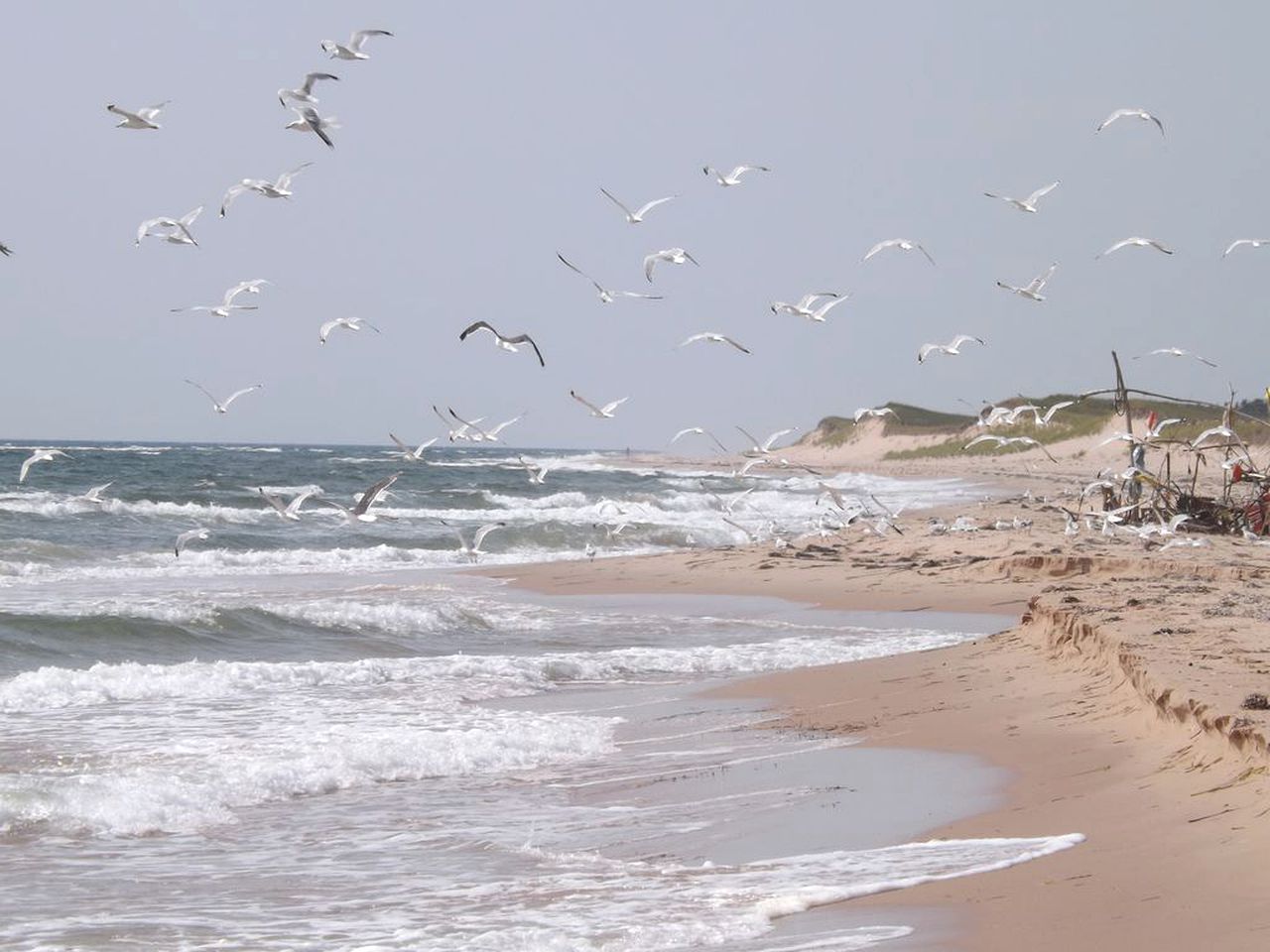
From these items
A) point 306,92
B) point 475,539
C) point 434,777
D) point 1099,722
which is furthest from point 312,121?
point 475,539

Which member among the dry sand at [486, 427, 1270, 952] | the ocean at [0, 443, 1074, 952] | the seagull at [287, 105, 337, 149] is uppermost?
the seagull at [287, 105, 337, 149]

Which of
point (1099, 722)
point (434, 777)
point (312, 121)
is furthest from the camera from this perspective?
point (312, 121)

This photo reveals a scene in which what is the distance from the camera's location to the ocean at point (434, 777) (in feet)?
18.7

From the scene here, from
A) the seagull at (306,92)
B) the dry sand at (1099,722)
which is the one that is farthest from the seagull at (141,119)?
the dry sand at (1099,722)

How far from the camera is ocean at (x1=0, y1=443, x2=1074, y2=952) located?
5.71 m

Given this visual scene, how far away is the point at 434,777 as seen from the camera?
884 cm

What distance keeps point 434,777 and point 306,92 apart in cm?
602

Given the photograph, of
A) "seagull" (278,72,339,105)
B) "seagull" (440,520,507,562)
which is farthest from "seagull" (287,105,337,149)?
"seagull" (440,520,507,562)

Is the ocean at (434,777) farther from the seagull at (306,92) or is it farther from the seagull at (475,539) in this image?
the seagull at (306,92)

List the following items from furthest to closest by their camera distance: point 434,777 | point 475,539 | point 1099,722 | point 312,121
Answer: point 475,539
point 312,121
point 434,777
point 1099,722

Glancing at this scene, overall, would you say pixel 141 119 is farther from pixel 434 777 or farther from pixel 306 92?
pixel 434 777

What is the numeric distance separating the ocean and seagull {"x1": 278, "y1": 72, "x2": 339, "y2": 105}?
4.76 m

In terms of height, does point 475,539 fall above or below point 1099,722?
below

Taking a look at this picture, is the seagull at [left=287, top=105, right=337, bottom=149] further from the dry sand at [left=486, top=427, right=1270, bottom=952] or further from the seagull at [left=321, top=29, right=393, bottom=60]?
the dry sand at [left=486, top=427, right=1270, bottom=952]
